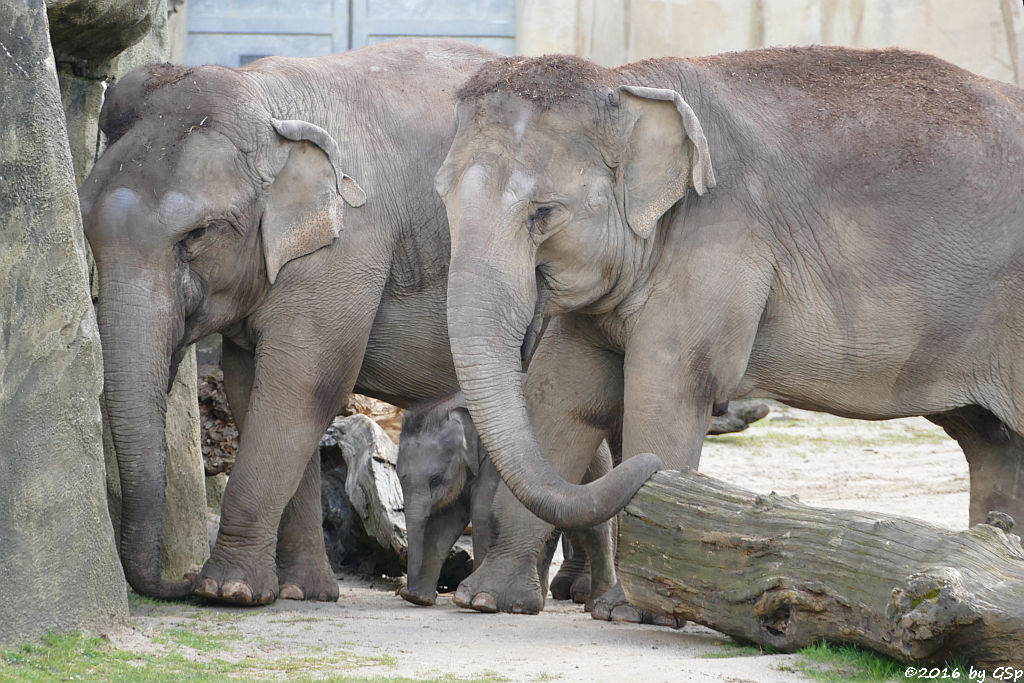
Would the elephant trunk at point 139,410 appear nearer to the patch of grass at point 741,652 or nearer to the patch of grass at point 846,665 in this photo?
the patch of grass at point 741,652

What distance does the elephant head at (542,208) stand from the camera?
4.94 m

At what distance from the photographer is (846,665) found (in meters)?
4.31

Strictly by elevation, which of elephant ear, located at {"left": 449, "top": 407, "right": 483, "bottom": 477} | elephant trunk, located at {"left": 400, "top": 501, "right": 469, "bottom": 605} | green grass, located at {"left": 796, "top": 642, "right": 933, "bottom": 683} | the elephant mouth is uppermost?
the elephant mouth

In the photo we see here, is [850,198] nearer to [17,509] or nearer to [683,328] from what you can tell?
[683,328]

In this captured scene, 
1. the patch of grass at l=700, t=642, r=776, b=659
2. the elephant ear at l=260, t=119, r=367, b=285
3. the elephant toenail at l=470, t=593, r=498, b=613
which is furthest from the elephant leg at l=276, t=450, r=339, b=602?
the patch of grass at l=700, t=642, r=776, b=659

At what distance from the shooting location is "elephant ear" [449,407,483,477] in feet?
21.1

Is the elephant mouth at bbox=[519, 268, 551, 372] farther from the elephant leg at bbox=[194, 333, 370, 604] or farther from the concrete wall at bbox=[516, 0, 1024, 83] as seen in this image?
the concrete wall at bbox=[516, 0, 1024, 83]

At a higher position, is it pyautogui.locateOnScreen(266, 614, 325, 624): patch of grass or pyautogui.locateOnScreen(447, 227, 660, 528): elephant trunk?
pyautogui.locateOnScreen(447, 227, 660, 528): elephant trunk

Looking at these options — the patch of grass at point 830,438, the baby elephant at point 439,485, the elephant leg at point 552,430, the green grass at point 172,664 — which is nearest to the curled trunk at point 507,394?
the green grass at point 172,664

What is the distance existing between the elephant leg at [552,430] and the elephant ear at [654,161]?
64cm

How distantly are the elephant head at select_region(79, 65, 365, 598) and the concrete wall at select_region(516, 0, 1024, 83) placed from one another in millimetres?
8798

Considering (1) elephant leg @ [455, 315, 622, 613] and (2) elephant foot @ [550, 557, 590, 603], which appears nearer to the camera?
(1) elephant leg @ [455, 315, 622, 613]

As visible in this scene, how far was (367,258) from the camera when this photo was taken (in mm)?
6242

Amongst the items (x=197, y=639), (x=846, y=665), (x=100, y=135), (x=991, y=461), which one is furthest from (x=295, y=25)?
(x=846, y=665)
